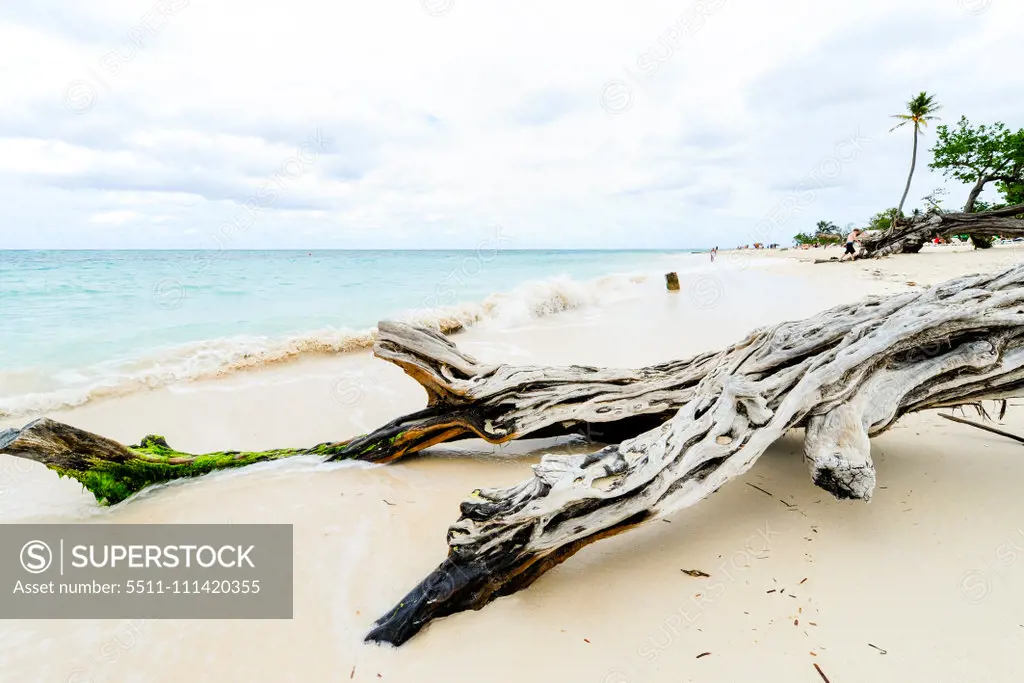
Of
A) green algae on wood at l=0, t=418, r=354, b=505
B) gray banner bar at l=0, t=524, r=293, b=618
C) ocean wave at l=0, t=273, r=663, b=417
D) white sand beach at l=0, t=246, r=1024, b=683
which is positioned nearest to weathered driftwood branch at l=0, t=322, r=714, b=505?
green algae on wood at l=0, t=418, r=354, b=505

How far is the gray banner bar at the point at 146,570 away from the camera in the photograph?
2541 mm

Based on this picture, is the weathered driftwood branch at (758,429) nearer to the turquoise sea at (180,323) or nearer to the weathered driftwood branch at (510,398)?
the weathered driftwood branch at (510,398)

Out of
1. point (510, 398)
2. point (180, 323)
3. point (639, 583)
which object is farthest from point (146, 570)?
point (180, 323)

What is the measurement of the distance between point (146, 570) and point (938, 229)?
992 inches

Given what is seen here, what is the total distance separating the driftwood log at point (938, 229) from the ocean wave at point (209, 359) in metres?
16.4

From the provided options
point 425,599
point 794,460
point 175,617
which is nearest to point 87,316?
point 175,617

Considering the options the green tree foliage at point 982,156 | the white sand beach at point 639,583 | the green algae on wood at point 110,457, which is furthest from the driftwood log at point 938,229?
the green algae on wood at point 110,457

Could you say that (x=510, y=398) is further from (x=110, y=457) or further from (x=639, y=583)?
(x=110, y=457)

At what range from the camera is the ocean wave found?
6287 millimetres

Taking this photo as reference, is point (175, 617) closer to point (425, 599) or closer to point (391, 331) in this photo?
point (425, 599)

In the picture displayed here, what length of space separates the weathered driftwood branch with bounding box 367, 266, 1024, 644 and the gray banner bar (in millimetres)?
890

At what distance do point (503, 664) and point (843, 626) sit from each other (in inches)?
55.4

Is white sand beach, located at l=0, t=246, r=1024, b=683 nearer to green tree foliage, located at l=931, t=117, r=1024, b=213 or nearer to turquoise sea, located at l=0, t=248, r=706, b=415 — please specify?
turquoise sea, located at l=0, t=248, r=706, b=415

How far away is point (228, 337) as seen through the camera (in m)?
9.34
